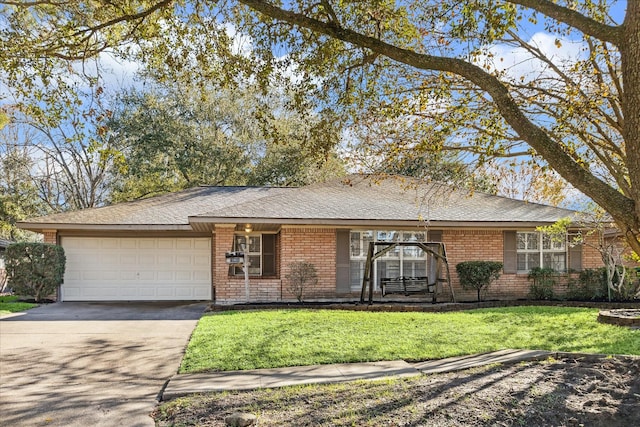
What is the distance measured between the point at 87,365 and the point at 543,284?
1240 centimetres

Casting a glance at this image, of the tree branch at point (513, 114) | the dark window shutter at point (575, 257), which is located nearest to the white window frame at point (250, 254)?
the tree branch at point (513, 114)

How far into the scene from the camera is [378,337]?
26.3 ft

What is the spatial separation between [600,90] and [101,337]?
9608mm

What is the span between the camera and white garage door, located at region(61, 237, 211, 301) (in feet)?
49.3

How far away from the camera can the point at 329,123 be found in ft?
25.5

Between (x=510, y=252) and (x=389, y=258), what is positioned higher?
(x=510, y=252)

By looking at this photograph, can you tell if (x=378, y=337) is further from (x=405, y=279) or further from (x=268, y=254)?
(x=268, y=254)

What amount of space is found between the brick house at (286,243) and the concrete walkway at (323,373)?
7303 millimetres

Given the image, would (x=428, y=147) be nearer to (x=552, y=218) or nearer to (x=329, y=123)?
(x=329, y=123)

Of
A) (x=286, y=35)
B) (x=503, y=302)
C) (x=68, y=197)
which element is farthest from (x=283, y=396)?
(x=68, y=197)

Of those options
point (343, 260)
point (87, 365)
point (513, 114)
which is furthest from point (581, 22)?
point (343, 260)

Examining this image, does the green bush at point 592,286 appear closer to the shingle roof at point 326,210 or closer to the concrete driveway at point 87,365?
the shingle roof at point 326,210

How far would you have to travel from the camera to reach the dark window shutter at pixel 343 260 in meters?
13.9

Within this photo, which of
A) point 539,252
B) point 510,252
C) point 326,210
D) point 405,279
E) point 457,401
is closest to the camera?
point 457,401
